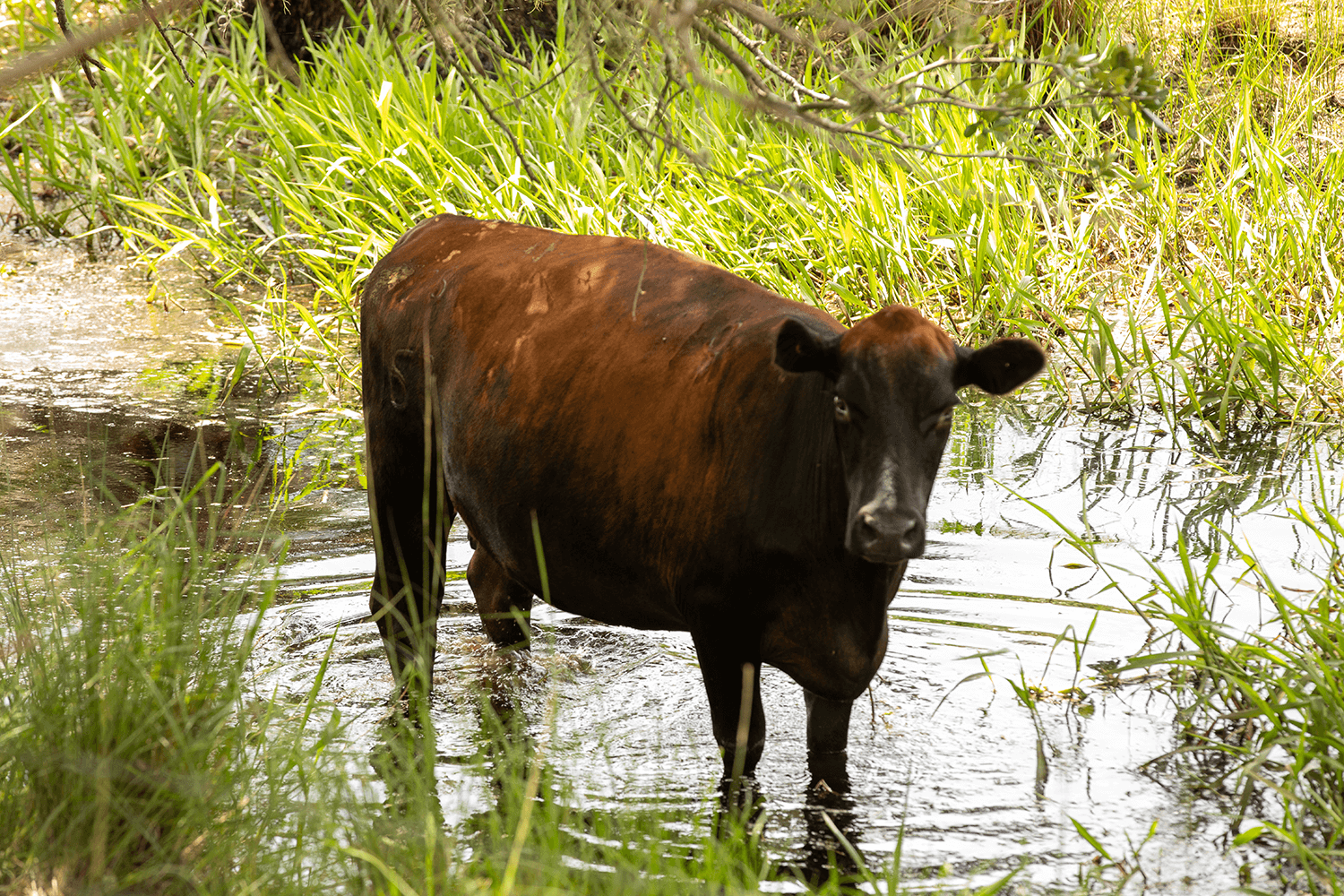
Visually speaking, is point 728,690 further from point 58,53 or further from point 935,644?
point 58,53

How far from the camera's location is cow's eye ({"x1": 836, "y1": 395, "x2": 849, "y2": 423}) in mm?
3045

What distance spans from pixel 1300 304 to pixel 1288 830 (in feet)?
13.0

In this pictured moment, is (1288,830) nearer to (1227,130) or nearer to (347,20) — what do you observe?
(1227,130)

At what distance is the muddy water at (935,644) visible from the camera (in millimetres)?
3434

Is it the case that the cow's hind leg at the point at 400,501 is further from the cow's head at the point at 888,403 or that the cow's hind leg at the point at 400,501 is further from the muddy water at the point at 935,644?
the cow's head at the point at 888,403

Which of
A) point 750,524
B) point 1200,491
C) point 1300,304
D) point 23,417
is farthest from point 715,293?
point 23,417

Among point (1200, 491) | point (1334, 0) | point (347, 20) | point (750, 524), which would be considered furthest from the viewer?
point (347, 20)

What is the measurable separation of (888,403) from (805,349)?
0.70ft

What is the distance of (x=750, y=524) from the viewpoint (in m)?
3.27

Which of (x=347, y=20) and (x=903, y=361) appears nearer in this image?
(x=903, y=361)

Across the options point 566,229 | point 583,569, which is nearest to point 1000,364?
point 583,569

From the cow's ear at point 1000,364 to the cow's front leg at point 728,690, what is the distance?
0.84 metres

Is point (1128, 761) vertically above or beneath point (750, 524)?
beneath

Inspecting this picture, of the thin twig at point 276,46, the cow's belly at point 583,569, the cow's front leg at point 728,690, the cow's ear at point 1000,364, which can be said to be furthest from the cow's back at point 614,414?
the thin twig at point 276,46
